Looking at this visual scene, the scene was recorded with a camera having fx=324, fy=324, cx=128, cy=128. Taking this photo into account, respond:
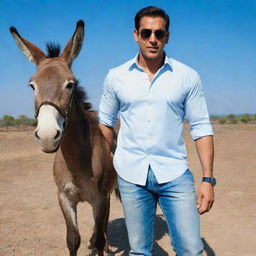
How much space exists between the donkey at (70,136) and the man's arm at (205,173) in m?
1.14

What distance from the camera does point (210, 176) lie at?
2.47 m

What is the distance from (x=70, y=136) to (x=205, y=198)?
5.64ft

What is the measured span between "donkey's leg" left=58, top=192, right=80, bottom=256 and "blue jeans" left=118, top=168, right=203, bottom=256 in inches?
61.5

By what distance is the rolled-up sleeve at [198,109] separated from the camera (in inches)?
98.5

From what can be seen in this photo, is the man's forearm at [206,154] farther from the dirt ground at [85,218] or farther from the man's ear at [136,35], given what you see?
the dirt ground at [85,218]

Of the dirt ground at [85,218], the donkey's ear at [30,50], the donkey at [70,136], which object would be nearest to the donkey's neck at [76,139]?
the donkey at [70,136]

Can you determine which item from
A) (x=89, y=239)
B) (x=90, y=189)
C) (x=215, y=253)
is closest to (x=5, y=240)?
(x=89, y=239)

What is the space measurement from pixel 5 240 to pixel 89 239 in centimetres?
133

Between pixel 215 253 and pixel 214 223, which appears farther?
pixel 214 223

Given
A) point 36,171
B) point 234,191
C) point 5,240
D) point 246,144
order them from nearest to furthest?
point 5,240, point 234,191, point 36,171, point 246,144

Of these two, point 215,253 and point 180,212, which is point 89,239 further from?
point 180,212

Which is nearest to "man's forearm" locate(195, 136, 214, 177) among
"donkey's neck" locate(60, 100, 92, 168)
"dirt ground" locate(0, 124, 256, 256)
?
"donkey's neck" locate(60, 100, 92, 168)

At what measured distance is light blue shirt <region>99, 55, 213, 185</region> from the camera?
247 cm

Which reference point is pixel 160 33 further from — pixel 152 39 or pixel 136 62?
pixel 136 62
